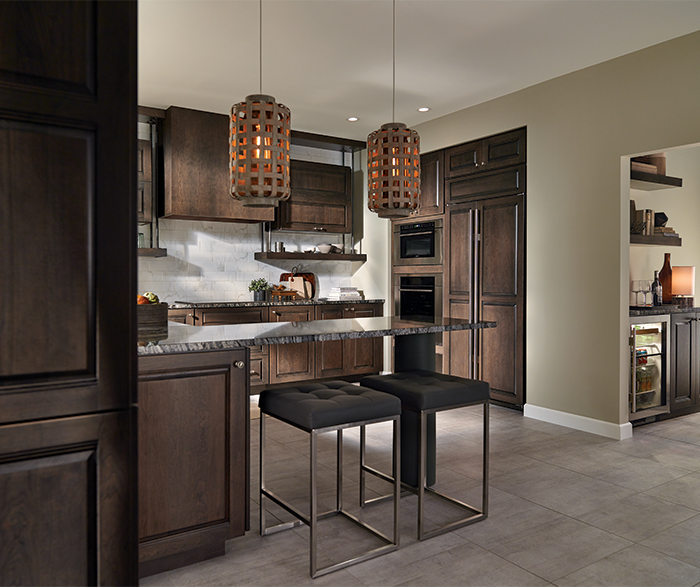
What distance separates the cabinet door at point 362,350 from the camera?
18.7ft

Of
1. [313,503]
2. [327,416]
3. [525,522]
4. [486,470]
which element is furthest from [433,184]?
[313,503]

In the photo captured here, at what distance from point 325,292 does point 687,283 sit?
3696 mm

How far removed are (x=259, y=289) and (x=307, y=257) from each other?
66cm

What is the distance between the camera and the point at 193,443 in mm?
2055

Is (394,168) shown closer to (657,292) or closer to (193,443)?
(193,443)

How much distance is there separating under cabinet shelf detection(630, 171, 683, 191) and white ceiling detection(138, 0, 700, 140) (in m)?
0.94

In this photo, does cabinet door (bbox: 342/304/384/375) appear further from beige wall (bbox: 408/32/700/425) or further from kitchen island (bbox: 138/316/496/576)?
kitchen island (bbox: 138/316/496/576)

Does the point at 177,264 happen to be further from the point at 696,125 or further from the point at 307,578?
the point at 696,125

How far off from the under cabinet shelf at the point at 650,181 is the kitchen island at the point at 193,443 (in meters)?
3.19

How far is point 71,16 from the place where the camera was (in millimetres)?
1111

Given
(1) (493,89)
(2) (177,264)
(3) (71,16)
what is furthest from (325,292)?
(3) (71,16)

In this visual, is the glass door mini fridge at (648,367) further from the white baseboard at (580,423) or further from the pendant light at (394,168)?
the pendant light at (394,168)

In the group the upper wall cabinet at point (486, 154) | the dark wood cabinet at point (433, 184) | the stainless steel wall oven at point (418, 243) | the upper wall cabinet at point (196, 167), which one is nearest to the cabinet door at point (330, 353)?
the stainless steel wall oven at point (418, 243)

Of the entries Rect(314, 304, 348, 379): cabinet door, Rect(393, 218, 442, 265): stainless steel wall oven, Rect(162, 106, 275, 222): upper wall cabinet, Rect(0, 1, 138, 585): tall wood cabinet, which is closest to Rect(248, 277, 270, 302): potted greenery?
Rect(314, 304, 348, 379): cabinet door
